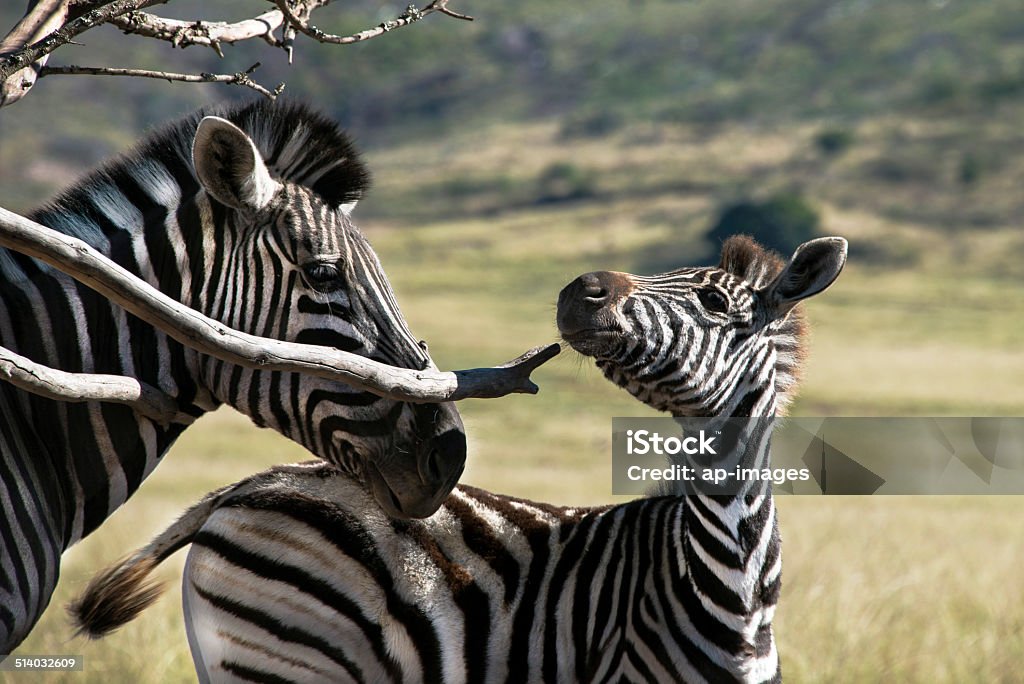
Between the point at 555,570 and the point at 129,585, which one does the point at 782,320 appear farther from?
the point at 129,585

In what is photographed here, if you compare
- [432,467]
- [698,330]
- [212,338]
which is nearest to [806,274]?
[698,330]

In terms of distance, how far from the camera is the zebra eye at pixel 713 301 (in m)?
5.15

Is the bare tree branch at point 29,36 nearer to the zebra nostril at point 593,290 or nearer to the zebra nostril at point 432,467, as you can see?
the zebra nostril at point 432,467

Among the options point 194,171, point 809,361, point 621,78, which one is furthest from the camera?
point 621,78

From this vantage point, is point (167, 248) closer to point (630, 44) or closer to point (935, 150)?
point (935, 150)

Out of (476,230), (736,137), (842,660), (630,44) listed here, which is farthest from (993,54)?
(842,660)

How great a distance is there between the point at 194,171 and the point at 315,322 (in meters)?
0.89

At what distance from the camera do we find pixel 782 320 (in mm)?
5398

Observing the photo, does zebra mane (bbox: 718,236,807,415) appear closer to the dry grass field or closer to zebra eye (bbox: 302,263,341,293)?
the dry grass field

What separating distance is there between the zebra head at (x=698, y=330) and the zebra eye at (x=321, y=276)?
39.6 inches

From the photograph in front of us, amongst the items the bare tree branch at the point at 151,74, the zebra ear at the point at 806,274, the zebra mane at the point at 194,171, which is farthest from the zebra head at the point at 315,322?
the zebra ear at the point at 806,274

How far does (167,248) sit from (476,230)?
81.6 meters

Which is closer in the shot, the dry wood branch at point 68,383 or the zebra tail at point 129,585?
the dry wood branch at point 68,383

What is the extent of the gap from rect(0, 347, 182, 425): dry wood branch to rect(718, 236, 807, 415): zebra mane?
2.83 meters
